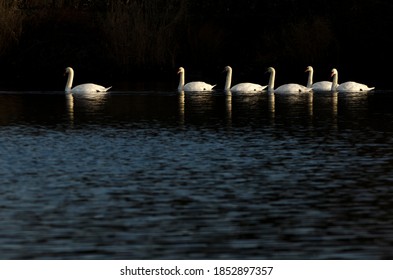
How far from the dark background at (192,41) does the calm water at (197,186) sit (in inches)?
779

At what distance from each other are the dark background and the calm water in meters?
19.8

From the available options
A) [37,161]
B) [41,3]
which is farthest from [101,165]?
[41,3]

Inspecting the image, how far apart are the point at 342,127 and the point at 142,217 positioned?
13.1m

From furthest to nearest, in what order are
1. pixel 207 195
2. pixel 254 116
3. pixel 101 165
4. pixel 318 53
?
1. pixel 318 53
2. pixel 254 116
3. pixel 101 165
4. pixel 207 195

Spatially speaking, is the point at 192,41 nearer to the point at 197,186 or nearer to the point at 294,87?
the point at 294,87

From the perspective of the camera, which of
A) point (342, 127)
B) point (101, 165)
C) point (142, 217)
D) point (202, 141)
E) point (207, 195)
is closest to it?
point (142, 217)

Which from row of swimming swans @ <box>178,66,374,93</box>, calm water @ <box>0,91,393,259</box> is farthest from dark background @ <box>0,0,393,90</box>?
calm water @ <box>0,91,393,259</box>

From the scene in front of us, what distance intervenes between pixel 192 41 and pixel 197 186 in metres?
38.7

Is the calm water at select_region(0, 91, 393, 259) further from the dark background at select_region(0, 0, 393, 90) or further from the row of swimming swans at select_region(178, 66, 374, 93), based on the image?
the dark background at select_region(0, 0, 393, 90)

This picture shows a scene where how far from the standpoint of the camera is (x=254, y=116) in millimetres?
31453

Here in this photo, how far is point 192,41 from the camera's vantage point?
56.5 meters

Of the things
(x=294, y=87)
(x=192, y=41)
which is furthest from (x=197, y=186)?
(x=192, y=41)

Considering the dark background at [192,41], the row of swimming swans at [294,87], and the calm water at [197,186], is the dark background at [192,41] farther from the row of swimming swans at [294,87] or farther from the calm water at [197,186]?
the calm water at [197,186]

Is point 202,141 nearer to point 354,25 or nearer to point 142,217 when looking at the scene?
point 142,217
